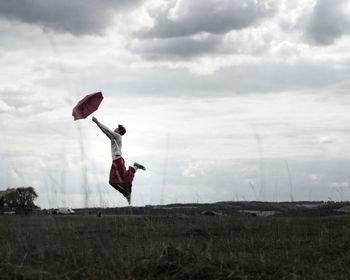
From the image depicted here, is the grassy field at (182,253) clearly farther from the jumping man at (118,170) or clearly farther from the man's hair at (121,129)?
the man's hair at (121,129)

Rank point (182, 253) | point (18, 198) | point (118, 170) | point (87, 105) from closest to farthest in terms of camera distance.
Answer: point (182, 253)
point (87, 105)
point (118, 170)
point (18, 198)

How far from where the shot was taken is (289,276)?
7.35 m

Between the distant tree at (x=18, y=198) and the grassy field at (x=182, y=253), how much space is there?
1563cm

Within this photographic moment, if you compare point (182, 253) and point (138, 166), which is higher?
point (138, 166)

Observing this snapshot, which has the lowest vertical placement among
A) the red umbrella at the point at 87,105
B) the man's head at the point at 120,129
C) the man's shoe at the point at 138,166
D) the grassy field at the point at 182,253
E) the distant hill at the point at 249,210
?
the grassy field at the point at 182,253

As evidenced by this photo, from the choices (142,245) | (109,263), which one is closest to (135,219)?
(142,245)

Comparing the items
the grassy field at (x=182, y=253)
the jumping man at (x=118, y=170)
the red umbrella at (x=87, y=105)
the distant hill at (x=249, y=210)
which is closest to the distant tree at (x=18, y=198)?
Answer: the distant hill at (x=249, y=210)

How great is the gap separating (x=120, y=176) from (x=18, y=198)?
15.3m

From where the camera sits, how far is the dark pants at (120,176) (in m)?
15.0

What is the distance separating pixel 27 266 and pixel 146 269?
1.68 meters

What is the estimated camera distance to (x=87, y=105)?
1475 centimetres

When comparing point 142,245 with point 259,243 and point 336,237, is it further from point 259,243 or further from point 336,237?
point 336,237

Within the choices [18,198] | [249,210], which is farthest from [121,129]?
[18,198]

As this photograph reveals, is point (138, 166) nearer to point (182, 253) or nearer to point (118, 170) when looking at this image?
point (118, 170)
